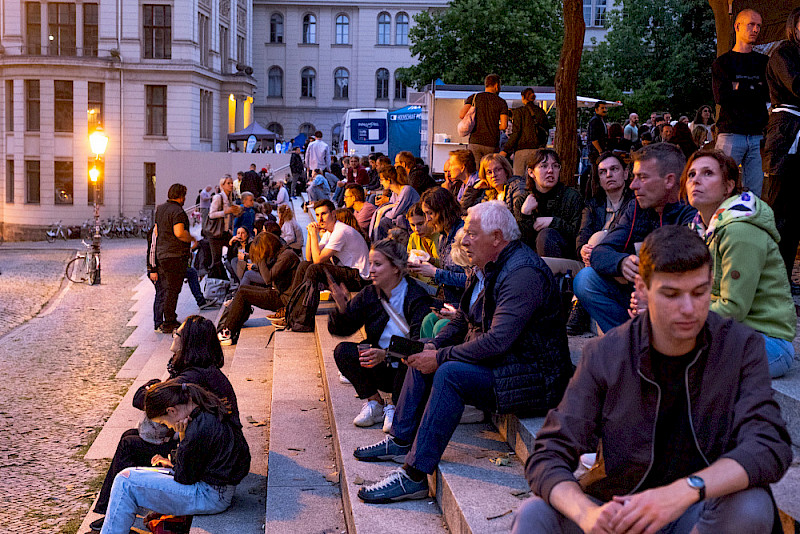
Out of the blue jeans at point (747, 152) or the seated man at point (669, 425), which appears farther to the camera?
the blue jeans at point (747, 152)

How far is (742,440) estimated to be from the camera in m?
2.53

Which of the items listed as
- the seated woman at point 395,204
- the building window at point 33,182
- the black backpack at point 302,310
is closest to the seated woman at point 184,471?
the black backpack at point 302,310

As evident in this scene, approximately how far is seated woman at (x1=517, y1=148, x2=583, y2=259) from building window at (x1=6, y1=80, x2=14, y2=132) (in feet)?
146

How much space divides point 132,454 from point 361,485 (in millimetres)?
1918

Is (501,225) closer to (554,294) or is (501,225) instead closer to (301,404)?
(554,294)

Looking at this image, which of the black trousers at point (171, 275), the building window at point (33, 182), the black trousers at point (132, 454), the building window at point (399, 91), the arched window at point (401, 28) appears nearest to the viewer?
the black trousers at point (132, 454)

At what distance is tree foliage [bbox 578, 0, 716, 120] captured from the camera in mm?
34047

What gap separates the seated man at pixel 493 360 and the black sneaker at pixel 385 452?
0.24m

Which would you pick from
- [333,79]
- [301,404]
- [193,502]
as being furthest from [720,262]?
[333,79]

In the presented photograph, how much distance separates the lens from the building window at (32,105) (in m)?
45.2

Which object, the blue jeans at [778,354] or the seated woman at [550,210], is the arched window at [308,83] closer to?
the seated woman at [550,210]

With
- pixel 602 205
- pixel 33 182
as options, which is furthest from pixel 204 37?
pixel 602 205

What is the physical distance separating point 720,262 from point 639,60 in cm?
3441

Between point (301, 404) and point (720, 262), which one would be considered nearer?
point (720, 262)
